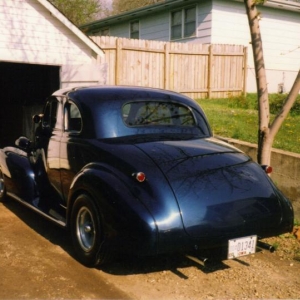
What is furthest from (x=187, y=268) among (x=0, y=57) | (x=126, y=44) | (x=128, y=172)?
(x=126, y=44)

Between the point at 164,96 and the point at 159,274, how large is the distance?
2.23 metres

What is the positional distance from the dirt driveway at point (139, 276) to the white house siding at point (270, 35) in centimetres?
1579

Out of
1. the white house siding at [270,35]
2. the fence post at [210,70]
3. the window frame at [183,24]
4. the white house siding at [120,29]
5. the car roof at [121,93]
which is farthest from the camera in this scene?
the white house siding at [120,29]

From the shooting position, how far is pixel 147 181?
164 inches

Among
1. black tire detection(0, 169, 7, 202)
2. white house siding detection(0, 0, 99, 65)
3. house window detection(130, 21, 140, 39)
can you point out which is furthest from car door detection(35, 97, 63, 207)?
house window detection(130, 21, 140, 39)

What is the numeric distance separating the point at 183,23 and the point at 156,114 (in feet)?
54.0

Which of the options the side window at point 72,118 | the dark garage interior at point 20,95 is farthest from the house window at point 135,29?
the side window at point 72,118

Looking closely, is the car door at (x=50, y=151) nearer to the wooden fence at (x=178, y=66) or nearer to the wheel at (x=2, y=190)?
the wheel at (x=2, y=190)

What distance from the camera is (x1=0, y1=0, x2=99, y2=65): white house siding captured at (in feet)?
33.0

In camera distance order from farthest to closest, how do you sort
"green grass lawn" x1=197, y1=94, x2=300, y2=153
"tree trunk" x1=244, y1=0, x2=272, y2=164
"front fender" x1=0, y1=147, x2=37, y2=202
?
"green grass lawn" x1=197, y1=94, x2=300, y2=153
"tree trunk" x1=244, y1=0, x2=272, y2=164
"front fender" x1=0, y1=147, x2=37, y2=202

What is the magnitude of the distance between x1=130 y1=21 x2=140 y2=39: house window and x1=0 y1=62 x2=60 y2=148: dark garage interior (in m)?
9.35

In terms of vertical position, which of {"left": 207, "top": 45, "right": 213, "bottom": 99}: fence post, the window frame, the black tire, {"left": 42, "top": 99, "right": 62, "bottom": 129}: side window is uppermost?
the window frame

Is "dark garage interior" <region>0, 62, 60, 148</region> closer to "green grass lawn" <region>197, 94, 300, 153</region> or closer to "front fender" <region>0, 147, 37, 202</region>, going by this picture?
"green grass lawn" <region>197, 94, 300, 153</region>

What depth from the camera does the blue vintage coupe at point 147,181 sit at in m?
4.04
